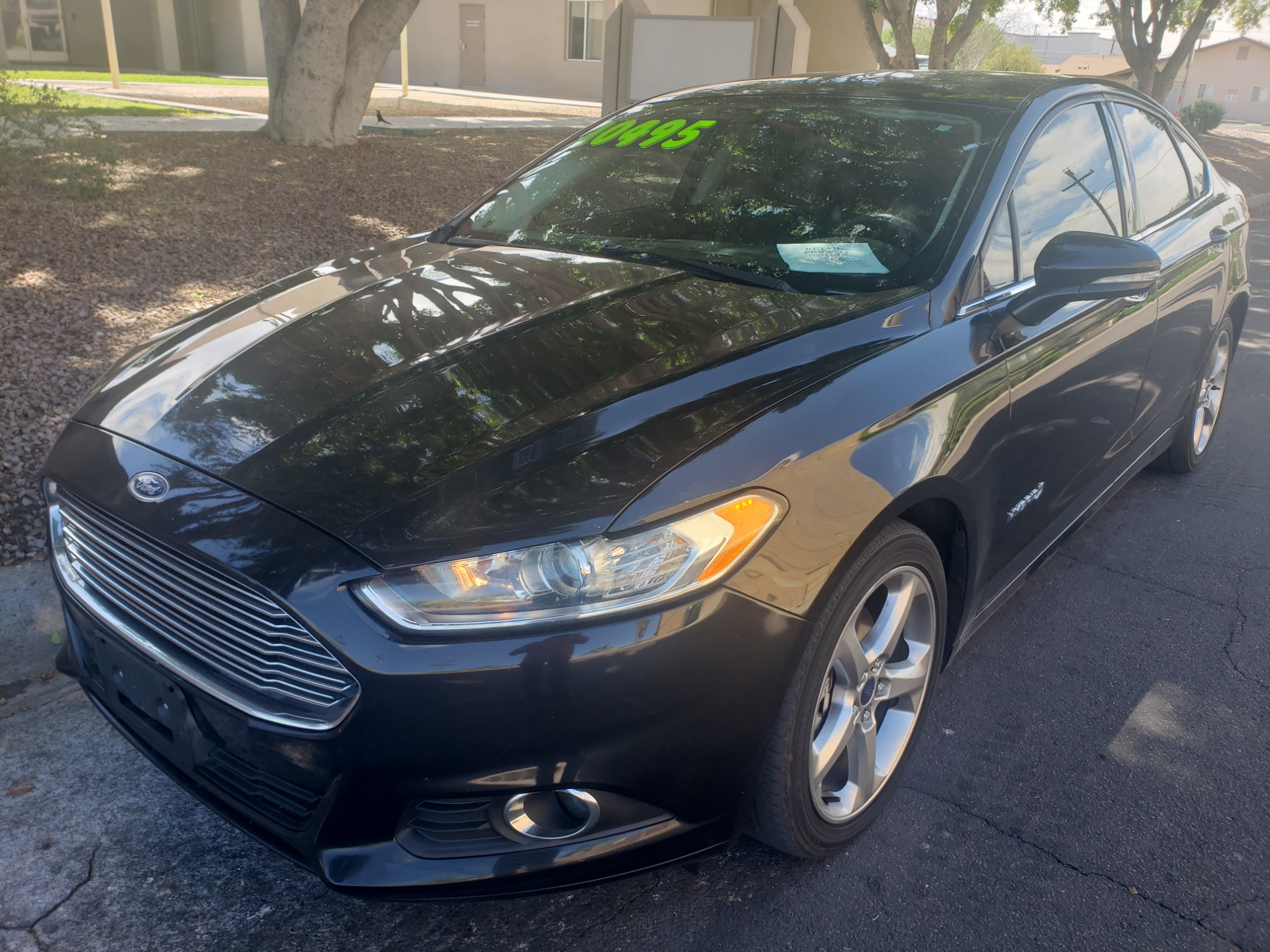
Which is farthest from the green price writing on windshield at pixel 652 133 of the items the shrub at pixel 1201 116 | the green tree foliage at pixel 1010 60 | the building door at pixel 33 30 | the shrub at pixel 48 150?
the green tree foliage at pixel 1010 60

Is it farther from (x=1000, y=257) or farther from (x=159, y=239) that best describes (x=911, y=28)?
(x=1000, y=257)

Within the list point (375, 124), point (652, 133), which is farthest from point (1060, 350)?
point (375, 124)

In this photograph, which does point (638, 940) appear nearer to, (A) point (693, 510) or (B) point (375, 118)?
(A) point (693, 510)

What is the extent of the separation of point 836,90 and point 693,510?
82.9 inches

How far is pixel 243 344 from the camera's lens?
2.53 m

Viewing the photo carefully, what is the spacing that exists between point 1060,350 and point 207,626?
2.31m

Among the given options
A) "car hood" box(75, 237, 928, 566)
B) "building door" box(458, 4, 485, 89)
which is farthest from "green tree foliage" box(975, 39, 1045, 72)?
"car hood" box(75, 237, 928, 566)

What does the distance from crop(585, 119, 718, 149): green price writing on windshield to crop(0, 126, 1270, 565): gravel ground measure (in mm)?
2524

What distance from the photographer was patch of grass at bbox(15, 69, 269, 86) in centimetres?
2083

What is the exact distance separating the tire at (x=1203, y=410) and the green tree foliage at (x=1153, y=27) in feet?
63.3

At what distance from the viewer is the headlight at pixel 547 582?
1.71 metres

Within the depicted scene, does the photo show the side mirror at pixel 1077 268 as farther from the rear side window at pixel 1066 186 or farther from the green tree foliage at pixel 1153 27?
the green tree foliage at pixel 1153 27

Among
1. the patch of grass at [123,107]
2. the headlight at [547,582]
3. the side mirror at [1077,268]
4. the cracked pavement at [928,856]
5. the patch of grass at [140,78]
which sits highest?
the patch of grass at [140,78]

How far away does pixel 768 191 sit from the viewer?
3061 millimetres
